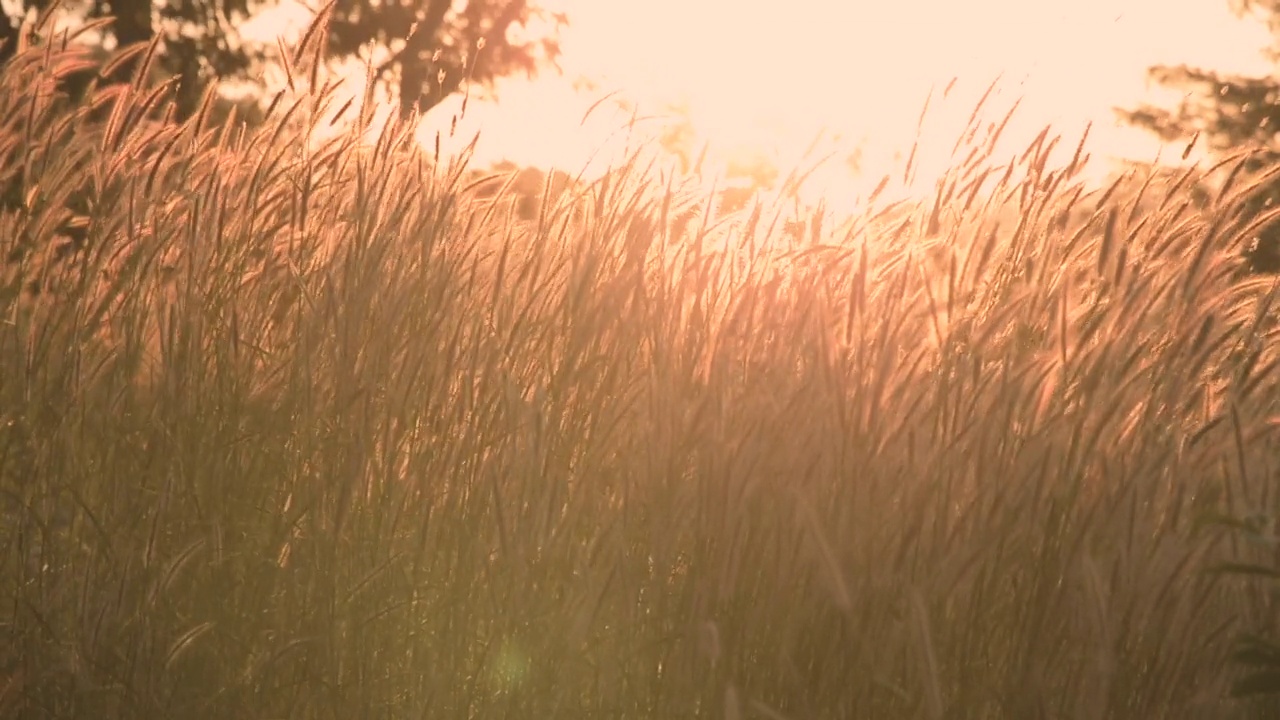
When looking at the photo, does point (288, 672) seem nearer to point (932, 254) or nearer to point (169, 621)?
point (169, 621)

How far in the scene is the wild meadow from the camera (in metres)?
2.28

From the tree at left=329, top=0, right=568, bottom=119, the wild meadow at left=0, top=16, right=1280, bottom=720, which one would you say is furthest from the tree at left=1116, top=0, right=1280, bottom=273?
the wild meadow at left=0, top=16, right=1280, bottom=720

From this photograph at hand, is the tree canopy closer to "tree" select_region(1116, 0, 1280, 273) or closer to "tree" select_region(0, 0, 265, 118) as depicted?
"tree" select_region(0, 0, 265, 118)

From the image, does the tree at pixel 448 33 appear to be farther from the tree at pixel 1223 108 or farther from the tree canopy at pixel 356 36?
the tree at pixel 1223 108

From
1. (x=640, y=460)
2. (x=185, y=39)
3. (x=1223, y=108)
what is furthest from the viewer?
(x=1223, y=108)

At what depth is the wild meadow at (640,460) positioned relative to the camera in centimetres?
228

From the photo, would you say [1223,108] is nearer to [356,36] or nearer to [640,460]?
[356,36]

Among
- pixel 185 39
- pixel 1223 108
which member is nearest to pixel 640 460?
pixel 185 39

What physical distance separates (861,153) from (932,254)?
334 mm

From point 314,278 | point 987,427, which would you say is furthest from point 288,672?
point 987,427

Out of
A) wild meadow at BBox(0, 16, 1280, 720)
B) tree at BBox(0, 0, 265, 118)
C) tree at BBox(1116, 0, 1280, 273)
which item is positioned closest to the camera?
wild meadow at BBox(0, 16, 1280, 720)

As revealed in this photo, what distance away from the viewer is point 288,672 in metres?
2.45

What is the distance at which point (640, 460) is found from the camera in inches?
96.9

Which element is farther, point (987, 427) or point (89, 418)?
point (89, 418)
